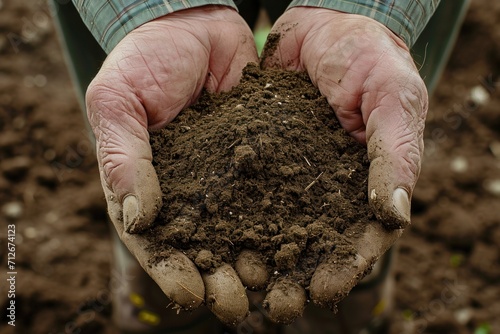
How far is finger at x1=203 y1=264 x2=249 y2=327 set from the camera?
4.50 feet

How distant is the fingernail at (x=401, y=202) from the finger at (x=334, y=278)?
0.14m

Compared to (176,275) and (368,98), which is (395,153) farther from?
(176,275)

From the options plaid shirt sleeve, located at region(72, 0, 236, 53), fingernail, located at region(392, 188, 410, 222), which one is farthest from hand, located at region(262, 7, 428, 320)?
plaid shirt sleeve, located at region(72, 0, 236, 53)

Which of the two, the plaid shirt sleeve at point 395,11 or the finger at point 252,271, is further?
the plaid shirt sleeve at point 395,11

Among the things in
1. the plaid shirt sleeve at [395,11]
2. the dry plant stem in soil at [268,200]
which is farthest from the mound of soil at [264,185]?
the plaid shirt sleeve at [395,11]

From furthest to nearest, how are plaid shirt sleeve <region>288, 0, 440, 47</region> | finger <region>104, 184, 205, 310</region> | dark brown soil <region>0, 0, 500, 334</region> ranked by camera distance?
dark brown soil <region>0, 0, 500, 334</region>, plaid shirt sleeve <region>288, 0, 440, 47</region>, finger <region>104, 184, 205, 310</region>

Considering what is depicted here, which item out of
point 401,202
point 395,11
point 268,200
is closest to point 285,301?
point 268,200

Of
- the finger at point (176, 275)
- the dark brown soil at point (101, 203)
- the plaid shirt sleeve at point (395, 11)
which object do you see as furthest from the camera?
the dark brown soil at point (101, 203)

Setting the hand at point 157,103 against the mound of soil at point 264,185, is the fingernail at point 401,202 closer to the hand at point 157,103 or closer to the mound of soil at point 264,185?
the mound of soil at point 264,185

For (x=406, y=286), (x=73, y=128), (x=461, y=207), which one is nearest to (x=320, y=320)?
(x=406, y=286)

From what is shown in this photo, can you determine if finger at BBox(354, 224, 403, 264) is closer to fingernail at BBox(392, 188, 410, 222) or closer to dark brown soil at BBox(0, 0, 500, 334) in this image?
fingernail at BBox(392, 188, 410, 222)

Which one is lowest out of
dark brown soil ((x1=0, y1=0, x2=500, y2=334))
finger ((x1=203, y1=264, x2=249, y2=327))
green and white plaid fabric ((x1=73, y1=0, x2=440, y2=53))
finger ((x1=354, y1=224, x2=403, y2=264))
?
dark brown soil ((x1=0, y1=0, x2=500, y2=334))

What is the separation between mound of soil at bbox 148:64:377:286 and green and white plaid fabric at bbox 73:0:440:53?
336mm

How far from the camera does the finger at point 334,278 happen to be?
53.7 inches
